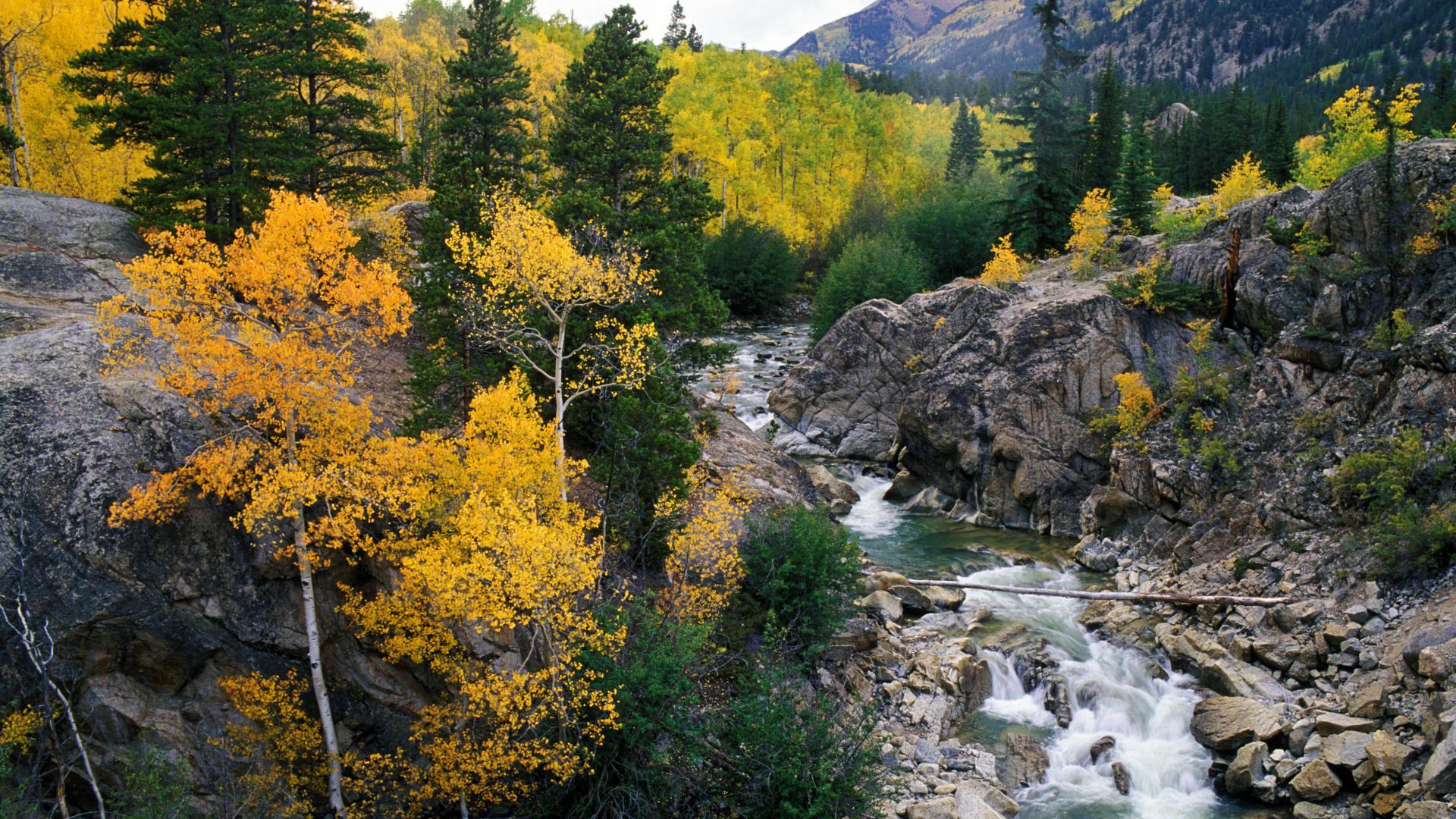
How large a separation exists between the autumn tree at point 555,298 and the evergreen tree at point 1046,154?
26.2 metres

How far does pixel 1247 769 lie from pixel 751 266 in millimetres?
40613

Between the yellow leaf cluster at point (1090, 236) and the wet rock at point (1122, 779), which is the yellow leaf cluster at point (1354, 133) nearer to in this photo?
the yellow leaf cluster at point (1090, 236)

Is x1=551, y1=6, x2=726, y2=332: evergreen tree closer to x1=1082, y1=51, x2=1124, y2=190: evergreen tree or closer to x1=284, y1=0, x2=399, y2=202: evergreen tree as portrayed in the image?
x1=284, y1=0, x2=399, y2=202: evergreen tree

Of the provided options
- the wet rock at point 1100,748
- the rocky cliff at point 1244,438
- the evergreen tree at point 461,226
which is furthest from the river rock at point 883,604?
the evergreen tree at point 461,226

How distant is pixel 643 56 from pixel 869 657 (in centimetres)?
1593

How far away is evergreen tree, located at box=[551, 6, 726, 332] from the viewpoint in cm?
1908

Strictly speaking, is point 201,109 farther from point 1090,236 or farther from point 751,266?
point 751,266

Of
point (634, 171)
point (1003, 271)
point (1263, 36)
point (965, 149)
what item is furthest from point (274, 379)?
point (1263, 36)

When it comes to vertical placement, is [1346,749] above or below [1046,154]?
below

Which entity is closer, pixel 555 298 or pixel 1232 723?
pixel 1232 723

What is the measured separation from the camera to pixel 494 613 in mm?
11297

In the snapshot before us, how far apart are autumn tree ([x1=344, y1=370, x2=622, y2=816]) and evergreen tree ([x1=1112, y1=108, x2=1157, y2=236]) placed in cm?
2860

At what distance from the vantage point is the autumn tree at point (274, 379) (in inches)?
437

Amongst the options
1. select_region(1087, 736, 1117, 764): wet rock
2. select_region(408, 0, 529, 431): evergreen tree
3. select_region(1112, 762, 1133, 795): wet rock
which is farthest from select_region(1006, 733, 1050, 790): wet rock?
select_region(408, 0, 529, 431): evergreen tree
